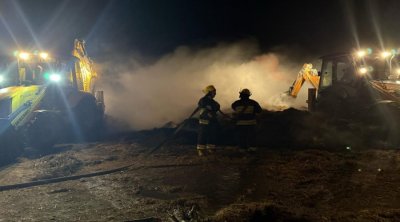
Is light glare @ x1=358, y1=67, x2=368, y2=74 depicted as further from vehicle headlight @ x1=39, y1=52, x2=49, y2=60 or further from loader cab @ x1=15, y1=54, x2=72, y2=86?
vehicle headlight @ x1=39, y1=52, x2=49, y2=60

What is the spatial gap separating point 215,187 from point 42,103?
8.22 meters

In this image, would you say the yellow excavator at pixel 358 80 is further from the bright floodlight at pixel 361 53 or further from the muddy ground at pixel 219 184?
the muddy ground at pixel 219 184

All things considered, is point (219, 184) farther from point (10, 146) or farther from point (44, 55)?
point (44, 55)

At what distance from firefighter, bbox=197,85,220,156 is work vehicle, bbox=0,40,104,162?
17.7 ft

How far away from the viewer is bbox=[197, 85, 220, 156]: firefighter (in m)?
9.84

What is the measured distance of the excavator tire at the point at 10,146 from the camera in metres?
10.4

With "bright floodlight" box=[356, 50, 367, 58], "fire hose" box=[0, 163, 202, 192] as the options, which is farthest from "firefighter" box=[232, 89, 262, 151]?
"bright floodlight" box=[356, 50, 367, 58]

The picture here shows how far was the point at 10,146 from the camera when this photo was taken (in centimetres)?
A: 1075

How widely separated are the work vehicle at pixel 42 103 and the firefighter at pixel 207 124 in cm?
540

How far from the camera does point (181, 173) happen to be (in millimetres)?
8133

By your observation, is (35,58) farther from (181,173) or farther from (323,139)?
(323,139)

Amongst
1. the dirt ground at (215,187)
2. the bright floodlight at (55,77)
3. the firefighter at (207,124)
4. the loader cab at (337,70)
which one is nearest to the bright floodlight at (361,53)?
the loader cab at (337,70)

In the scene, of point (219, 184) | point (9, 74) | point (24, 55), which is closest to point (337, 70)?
point (219, 184)

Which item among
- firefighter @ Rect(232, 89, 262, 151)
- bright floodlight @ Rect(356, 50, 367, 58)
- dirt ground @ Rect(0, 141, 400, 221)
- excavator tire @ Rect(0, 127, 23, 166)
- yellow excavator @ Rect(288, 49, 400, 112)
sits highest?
bright floodlight @ Rect(356, 50, 367, 58)
